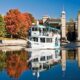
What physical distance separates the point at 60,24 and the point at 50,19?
5.43 meters

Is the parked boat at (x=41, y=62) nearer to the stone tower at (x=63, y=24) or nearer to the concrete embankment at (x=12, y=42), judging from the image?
the concrete embankment at (x=12, y=42)

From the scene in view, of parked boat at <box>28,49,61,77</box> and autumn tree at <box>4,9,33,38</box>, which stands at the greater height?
autumn tree at <box>4,9,33,38</box>

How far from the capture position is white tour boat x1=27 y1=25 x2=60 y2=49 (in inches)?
2283

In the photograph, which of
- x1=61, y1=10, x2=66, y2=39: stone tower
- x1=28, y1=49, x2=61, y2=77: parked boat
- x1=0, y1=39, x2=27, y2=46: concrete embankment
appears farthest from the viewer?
x1=61, y1=10, x2=66, y2=39: stone tower

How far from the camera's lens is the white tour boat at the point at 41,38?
57978 millimetres

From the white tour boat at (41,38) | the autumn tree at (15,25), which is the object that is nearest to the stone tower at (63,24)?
the autumn tree at (15,25)

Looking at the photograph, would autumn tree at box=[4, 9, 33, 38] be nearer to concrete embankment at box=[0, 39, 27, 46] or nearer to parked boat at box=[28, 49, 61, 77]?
concrete embankment at box=[0, 39, 27, 46]

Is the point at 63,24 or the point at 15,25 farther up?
the point at 63,24

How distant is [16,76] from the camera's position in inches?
1045

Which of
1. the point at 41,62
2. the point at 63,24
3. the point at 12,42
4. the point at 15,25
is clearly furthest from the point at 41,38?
the point at 63,24

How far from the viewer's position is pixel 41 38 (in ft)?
195

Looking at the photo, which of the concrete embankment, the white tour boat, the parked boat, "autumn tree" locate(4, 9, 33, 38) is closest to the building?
"autumn tree" locate(4, 9, 33, 38)

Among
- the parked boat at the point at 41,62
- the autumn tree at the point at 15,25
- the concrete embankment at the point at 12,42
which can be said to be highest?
the autumn tree at the point at 15,25

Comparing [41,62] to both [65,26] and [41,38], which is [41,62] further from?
[65,26]
